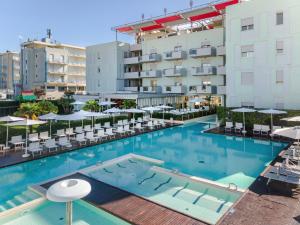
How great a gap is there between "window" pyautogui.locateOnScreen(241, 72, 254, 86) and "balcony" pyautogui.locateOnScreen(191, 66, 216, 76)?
8.29 metres

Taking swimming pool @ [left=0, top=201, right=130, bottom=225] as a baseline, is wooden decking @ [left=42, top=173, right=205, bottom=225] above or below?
above

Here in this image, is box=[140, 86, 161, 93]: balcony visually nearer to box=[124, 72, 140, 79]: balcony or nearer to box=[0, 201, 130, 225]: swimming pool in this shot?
box=[124, 72, 140, 79]: balcony

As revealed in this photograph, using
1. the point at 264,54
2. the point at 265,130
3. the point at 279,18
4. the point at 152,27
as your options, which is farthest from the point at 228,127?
the point at 152,27

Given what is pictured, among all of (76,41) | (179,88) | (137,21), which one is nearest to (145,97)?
(179,88)

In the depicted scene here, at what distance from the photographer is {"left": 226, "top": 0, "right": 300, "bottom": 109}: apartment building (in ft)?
82.4

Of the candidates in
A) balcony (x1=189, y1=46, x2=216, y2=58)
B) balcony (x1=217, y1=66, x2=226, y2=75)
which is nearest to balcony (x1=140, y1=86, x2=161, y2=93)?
balcony (x1=189, y1=46, x2=216, y2=58)

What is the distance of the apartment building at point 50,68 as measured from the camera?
6172 cm

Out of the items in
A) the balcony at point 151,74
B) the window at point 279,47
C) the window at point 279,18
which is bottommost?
the balcony at point 151,74

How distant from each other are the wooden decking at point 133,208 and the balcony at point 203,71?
95.6ft

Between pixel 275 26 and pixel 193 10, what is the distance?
50.3 feet

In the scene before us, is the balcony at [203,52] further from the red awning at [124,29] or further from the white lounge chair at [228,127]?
the red awning at [124,29]

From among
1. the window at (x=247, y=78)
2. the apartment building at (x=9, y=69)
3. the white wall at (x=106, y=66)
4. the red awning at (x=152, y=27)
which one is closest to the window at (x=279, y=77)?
the window at (x=247, y=78)

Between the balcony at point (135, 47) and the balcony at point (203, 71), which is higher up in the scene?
the balcony at point (135, 47)

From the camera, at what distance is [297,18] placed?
24.5 metres
